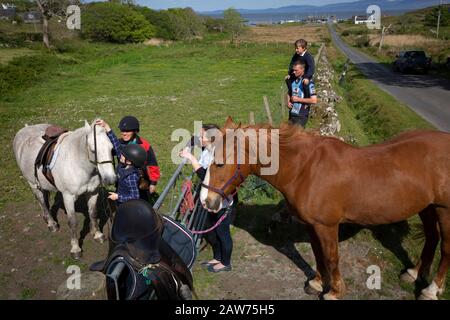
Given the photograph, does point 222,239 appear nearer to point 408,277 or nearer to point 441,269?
point 408,277

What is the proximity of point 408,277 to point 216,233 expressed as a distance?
2581 mm

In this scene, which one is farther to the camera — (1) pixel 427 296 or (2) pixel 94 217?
(2) pixel 94 217

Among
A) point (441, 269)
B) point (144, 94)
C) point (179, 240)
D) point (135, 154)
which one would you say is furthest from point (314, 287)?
point (144, 94)

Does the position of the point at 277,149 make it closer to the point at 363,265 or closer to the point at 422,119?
the point at 363,265

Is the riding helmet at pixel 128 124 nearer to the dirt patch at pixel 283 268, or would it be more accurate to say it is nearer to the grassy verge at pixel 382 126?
the dirt patch at pixel 283 268

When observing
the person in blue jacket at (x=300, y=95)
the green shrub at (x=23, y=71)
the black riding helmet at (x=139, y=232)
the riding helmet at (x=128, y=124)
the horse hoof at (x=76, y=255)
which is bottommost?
the horse hoof at (x=76, y=255)

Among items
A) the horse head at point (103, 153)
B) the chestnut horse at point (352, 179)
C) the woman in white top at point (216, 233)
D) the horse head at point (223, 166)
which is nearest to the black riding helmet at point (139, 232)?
the horse head at point (223, 166)

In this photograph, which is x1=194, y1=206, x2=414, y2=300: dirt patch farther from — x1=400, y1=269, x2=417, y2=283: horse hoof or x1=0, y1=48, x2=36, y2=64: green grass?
x1=0, y1=48, x2=36, y2=64: green grass

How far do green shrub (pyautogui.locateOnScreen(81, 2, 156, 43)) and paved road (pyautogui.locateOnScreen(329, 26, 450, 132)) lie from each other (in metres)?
31.3

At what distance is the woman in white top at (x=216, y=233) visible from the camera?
4070 mm

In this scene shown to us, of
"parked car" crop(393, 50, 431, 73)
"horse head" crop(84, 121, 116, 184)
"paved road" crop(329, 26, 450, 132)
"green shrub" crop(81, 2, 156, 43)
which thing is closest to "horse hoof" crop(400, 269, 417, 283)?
"horse head" crop(84, 121, 116, 184)

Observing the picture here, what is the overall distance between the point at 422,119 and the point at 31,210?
12.1 m

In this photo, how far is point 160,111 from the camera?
14.6 m

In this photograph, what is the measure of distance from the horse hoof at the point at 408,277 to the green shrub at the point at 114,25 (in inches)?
1839
